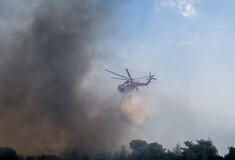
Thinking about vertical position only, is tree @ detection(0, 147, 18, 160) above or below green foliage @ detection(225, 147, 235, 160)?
below

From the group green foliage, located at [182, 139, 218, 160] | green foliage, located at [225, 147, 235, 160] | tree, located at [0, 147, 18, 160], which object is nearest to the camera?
green foliage, located at [225, 147, 235, 160]

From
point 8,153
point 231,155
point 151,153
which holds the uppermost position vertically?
point 151,153

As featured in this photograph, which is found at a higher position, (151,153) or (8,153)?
(151,153)

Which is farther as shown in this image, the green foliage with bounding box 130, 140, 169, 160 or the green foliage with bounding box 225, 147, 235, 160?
the green foliage with bounding box 130, 140, 169, 160

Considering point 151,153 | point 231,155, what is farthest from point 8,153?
point 231,155

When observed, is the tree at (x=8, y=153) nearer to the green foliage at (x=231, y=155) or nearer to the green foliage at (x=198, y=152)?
the green foliage at (x=198, y=152)

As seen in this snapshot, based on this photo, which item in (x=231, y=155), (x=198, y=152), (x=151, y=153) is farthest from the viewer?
(x=151, y=153)

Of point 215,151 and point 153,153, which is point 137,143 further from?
point 215,151

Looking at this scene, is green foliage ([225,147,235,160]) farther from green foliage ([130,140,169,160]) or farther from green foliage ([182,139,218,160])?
green foliage ([130,140,169,160])

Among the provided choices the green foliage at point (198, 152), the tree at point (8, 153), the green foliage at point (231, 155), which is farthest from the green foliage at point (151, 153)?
the tree at point (8, 153)

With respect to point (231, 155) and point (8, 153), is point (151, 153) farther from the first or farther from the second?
point (8, 153)

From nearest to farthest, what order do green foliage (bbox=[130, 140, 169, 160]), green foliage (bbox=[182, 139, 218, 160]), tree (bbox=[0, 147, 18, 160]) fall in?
green foliage (bbox=[182, 139, 218, 160])
green foliage (bbox=[130, 140, 169, 160])
tree (bbox=[0, 147, 18, 160])

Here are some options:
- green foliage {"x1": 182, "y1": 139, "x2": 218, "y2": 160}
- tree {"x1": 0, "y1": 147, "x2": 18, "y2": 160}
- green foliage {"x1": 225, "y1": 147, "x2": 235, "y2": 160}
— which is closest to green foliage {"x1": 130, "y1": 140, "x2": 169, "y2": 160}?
green foliage {"x1": 182, "y1": 139, "x2": 218, "y2": 160}
